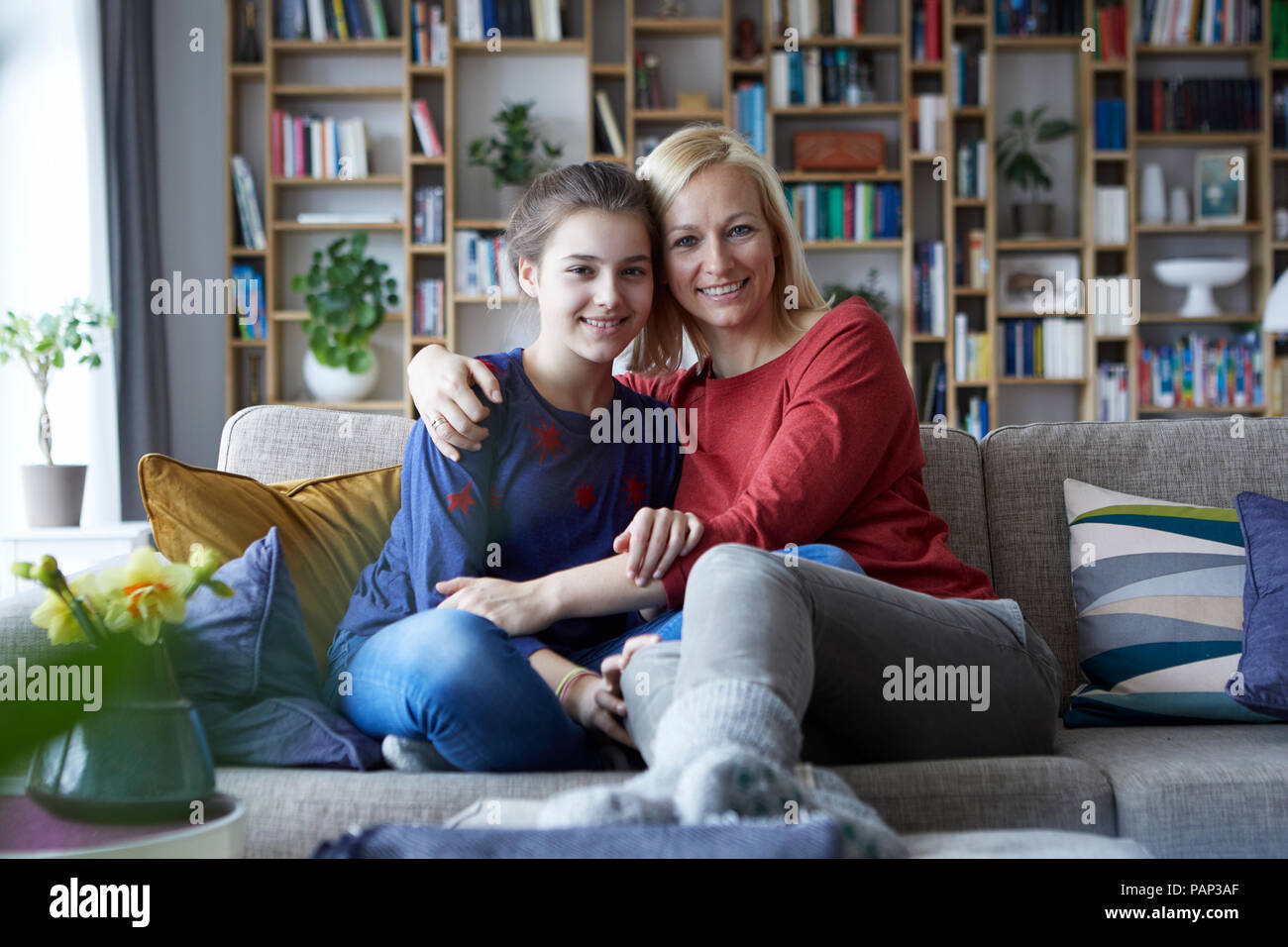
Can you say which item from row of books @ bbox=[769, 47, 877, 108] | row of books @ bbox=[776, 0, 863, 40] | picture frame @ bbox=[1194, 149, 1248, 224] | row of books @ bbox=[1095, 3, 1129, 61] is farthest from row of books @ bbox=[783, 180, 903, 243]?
picture frame @ bbox=[1194, 149, 1248, 224]

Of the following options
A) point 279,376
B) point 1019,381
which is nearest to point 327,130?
point 279,376

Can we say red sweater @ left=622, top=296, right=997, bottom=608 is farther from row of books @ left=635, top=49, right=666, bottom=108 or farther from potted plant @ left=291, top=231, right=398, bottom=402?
row of books @ left=635, top=49, right=666, bottom=108

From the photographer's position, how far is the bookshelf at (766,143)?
14.0 ft

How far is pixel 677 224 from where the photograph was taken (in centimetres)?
152

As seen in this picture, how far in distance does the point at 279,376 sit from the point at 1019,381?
113 inches

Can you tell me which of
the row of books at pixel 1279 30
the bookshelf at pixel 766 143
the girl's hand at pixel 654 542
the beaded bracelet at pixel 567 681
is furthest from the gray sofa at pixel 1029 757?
the row of books at pixel 1279 30

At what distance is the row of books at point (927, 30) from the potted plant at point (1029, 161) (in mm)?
394

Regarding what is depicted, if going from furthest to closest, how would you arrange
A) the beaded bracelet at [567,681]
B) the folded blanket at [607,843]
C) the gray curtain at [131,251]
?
the gray curtain at [131,251] < the beaded bracelet at [567,681] < the folded blanket at [607,843]

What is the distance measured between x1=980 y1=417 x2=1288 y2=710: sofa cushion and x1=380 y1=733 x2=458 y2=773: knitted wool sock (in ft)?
2.90

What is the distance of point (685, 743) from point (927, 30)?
4083 mm

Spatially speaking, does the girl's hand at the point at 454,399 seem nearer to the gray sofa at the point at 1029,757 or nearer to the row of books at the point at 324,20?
the gray sofa at the point at 1029,757

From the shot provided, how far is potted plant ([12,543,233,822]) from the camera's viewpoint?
830 mm

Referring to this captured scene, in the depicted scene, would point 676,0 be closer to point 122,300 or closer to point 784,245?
point 122,300
